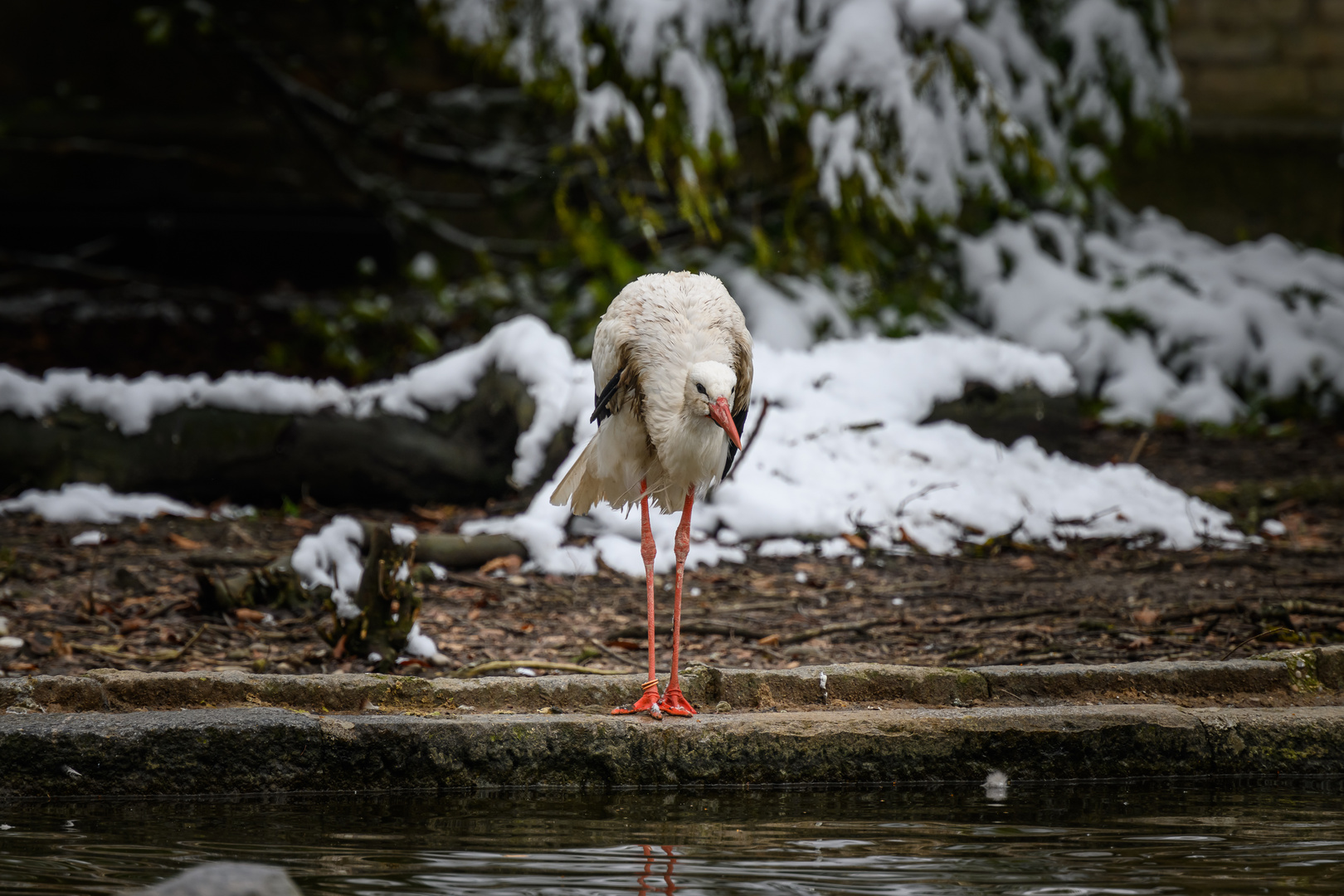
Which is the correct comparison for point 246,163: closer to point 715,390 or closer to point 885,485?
point 885,485

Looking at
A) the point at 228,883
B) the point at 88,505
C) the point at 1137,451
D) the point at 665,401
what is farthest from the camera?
the point at 1137,451

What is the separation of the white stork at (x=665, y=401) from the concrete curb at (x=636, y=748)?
0.28m

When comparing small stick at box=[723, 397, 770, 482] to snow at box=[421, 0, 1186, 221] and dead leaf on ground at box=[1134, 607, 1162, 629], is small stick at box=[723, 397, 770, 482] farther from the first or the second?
snow at box=[421, 0, 1186, 221]

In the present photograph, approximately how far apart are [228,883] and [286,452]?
4686mm

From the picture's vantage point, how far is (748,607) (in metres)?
4.80

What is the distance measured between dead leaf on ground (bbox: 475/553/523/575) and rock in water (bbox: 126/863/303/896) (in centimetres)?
333

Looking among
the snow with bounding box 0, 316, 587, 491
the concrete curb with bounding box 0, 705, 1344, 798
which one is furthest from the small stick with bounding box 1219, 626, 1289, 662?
the snow with bounding box 0, 316, 587, 491

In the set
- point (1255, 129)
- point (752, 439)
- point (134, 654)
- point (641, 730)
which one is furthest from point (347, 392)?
point (1255, 129)

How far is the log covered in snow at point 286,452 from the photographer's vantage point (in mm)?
6152

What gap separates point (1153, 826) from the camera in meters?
2.84

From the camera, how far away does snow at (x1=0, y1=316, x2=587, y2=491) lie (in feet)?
20.1

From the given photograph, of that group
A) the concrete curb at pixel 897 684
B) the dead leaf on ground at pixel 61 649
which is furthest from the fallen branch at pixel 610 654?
the dead leaf on ground at pixel 61 649

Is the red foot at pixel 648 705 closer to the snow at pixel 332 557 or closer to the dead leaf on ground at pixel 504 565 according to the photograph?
the snow at pixel 332 557

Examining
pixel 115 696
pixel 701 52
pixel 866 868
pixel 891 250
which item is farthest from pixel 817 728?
pixel 891 250
